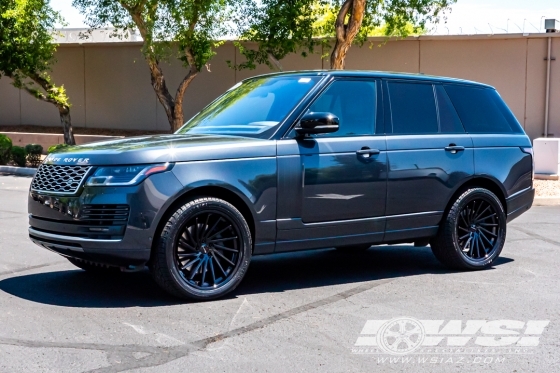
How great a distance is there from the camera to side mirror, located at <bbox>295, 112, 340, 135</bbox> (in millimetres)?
6812

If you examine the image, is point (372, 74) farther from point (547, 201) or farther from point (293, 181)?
point (547, 201)

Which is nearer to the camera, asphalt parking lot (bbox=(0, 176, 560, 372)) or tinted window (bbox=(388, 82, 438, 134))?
asphalt parking lot (bbox=(0, 176, 560, 372))

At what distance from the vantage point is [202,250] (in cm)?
649

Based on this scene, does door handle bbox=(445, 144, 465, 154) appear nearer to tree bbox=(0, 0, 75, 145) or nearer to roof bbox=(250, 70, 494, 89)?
roof bbox=(250, 70, 494, 89)

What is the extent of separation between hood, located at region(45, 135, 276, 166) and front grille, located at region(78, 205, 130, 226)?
0.34 meters

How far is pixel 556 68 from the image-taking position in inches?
836

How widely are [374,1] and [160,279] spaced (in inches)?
611

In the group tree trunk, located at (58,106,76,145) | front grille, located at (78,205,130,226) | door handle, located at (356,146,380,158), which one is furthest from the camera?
tree trunk, located at (58,106,76,145)

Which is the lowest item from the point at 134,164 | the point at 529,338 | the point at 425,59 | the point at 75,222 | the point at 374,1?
the point at 529,338

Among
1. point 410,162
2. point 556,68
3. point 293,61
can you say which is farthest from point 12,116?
point 410,162

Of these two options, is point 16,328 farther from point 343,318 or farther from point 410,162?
point 410,162

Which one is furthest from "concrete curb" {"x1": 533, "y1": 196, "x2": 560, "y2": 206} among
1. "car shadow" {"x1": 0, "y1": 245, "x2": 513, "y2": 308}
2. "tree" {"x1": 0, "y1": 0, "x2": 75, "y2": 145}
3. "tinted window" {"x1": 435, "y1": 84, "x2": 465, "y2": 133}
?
"tree" {"x1": 0, "y1": 0, "x2": 75, "y2": 145}

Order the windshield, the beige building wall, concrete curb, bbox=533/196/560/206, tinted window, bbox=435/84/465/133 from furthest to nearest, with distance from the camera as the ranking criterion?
the beige building wall, concrete curb, bbox=533/196/560/206, tinted window, bbox=435/84/465/133, the windshield

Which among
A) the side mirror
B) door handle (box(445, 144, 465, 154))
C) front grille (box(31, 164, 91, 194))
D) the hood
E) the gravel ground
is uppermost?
the side mirror
